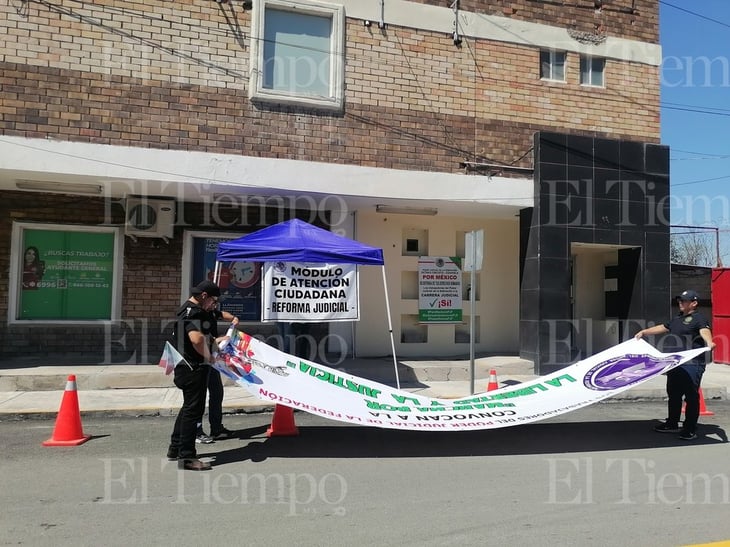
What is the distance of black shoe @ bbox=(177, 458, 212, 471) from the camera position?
19.5 feet

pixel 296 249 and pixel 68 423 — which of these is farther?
pixel 296 249

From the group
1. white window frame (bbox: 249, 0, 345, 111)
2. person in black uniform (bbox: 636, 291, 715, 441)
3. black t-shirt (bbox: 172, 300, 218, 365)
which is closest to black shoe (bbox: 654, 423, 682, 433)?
person in black uniform (bbox: 636, 291, 715, 441)

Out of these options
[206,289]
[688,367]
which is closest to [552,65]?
[688,367]

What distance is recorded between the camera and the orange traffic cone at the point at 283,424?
24.4 feet

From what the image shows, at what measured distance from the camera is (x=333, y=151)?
11758 mm

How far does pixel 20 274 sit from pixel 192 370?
284 inches

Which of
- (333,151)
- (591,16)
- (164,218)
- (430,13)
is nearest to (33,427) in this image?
(164,218)

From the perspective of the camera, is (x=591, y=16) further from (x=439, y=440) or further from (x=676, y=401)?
(x=439, y=440)

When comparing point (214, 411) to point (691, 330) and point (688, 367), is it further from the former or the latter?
point (691, 330)

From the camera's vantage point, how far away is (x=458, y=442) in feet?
23.7

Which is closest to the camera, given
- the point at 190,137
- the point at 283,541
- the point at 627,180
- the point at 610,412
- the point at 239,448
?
the point at 283,541

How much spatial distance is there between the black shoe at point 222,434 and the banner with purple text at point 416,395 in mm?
1054

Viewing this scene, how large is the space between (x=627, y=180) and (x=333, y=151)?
628cm

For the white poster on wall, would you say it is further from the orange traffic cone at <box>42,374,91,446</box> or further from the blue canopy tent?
the orange traffic cone at <box>42,374,91,446</box>
